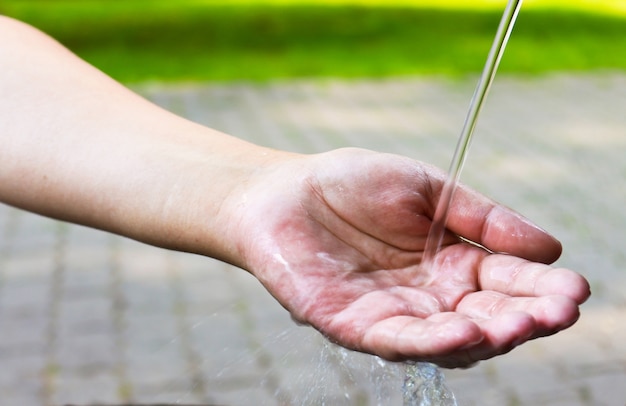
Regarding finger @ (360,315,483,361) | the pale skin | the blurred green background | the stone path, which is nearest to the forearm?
the pale skin

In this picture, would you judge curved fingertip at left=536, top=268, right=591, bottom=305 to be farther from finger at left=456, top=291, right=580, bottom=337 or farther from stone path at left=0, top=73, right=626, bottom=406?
stone path at left=0, top=73, right=626, bottom=406

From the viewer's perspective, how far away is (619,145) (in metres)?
6.07

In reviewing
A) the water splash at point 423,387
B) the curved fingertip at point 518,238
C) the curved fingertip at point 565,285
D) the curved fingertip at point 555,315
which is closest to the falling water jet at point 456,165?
the curved fingertip at point 518,238

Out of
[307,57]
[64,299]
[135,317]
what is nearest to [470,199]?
[135,317]

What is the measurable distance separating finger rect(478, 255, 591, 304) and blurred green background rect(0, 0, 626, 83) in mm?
6027

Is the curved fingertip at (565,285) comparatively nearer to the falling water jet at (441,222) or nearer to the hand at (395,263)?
the hand at (395,263)

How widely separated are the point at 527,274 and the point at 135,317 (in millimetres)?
2582

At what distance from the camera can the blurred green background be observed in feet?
26.2

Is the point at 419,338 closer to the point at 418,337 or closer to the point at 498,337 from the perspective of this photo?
the point at 418,337

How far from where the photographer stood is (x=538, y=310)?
1.47 m

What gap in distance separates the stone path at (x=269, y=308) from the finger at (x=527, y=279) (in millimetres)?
454

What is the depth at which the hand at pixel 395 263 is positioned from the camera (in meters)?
1.46

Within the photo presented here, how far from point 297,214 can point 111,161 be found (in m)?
0.52

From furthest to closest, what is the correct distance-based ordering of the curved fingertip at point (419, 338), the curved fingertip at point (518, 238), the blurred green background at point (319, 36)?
the blurred green background at point (319, 36)
the curved fingertip at point (518, 238)
the curved fingertip at point (419, 338)
